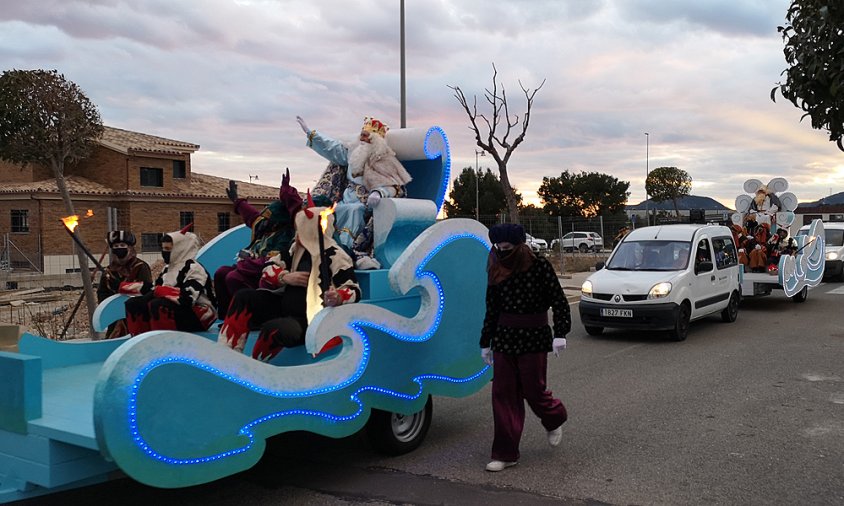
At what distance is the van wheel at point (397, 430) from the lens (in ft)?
17.0

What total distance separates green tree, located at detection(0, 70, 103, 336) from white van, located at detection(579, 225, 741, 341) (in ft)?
23.9

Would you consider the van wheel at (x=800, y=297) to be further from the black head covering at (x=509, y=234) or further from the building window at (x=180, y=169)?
the building window at (x=180, y=169)

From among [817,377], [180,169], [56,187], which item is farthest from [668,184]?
[817,377]

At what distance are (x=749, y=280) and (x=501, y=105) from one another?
1007cm

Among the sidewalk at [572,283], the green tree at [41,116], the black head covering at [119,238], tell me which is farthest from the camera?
the sidewalk at [572,283]

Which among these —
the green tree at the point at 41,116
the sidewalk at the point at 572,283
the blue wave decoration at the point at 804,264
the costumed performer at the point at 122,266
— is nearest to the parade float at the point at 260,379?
the costumed performer at the point at 122,266

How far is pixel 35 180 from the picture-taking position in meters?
34.1

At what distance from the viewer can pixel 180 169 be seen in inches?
1443

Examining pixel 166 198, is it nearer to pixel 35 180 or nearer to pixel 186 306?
pixel 35 180

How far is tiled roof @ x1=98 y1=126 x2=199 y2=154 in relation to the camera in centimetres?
3419

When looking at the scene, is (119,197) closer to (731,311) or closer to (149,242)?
(149,242)

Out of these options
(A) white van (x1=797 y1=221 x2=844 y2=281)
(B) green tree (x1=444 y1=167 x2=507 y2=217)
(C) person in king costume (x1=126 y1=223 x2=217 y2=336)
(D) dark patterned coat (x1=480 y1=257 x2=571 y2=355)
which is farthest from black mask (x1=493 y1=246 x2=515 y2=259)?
(B) green tree (x1=444 y1=167 x2=507 y2=217)

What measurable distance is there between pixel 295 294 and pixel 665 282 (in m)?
7.33

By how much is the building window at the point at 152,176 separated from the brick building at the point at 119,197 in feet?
0.16
